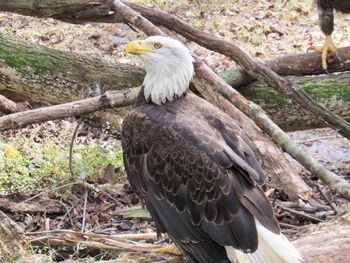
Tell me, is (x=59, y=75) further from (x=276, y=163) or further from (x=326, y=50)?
(x=326, y=50)

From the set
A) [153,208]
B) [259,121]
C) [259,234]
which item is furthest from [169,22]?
[259,234]

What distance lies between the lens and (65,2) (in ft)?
22.1

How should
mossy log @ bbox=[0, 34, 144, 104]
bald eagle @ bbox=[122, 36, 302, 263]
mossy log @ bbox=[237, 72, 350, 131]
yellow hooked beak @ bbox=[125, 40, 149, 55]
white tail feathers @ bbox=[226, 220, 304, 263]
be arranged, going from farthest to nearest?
mossy log @ bbox=[0, 34, 144, 104] → mossy log @ bbox=[237, 72, 350, 131] → yellow hooked beak @ bbox=[125, 40, 149, 55] → bald eagle @ bbox=[122, 36, 302, 263] → white tail feathers @ bbox=[226, 220, 304, 263]

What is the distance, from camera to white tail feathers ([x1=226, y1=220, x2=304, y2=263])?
3.63 metres

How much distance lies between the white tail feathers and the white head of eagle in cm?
109

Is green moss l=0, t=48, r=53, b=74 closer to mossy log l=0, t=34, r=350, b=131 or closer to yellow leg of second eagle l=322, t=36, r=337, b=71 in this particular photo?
mossy log l=0, t=34, r=350, b=131

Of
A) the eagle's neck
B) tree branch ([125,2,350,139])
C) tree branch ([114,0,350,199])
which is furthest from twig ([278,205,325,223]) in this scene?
the eagle's neck

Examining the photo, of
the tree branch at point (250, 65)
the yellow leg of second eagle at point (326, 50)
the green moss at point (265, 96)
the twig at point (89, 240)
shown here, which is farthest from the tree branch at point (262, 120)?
the yellow leg of second eagle at point (326, 50)

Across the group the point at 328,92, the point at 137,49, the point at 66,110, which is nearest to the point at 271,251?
the point at 137,49

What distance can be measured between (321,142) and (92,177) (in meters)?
2.70

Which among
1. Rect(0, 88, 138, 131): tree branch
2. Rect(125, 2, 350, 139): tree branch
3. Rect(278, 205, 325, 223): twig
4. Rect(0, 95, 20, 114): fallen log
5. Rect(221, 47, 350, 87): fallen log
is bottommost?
Rect(0, 95, 20, 114): fallen log

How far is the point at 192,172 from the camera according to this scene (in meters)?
3.89

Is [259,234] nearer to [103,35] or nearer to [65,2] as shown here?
[65,2]

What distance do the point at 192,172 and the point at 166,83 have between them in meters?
0.70
